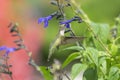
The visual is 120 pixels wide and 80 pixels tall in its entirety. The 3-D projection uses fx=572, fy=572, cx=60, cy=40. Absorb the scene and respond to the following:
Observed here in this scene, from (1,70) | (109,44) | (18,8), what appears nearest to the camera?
(109,44)

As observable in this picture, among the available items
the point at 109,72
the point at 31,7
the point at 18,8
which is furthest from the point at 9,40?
the point at 109,72

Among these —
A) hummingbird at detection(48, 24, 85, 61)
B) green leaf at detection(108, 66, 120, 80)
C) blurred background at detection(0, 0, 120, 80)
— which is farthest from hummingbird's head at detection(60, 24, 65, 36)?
blurred background at detection(0, 0, 120, 80)

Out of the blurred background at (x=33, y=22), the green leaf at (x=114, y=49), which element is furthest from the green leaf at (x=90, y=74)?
A: the blurred background at (x=33, y=22)

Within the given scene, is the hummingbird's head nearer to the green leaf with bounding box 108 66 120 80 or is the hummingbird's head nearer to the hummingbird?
the hummingbird

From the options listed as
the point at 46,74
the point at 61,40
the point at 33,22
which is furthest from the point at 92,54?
the point at 33,22

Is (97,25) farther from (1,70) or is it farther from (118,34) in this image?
(1,70)

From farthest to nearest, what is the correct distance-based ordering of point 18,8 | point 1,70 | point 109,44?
point 18,8, point 1,70, point 109,44

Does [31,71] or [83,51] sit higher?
[83,51]

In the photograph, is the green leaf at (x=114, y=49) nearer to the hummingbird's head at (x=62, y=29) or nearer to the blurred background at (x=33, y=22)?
the hummingbird's head at (x=62, y=29)
